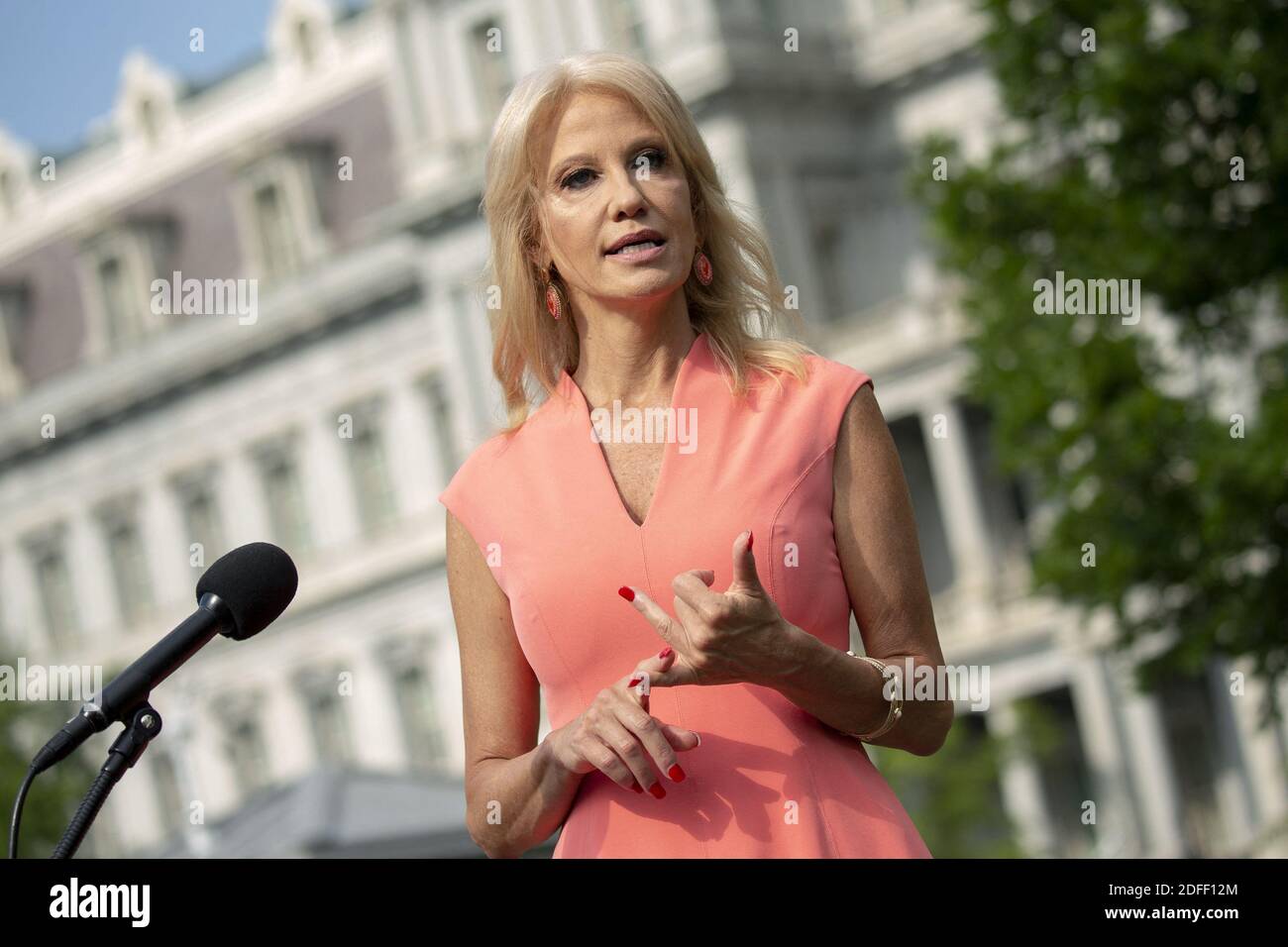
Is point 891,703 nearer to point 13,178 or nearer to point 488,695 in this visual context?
point 488,695

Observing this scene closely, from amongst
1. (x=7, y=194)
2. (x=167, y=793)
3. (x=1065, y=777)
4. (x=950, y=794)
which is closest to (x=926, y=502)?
(x=1065, y=777)

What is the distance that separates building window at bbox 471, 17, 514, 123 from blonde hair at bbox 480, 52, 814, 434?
33828 mm

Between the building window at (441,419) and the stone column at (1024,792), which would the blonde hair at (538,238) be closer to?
the stone column at (1024,792)

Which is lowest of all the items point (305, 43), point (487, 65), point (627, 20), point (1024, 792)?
point (1024, 792)

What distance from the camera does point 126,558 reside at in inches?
1790

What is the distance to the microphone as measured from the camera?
2.74 m

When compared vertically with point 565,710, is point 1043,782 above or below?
above

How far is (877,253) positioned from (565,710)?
1318 inches

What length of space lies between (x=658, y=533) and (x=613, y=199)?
429 millimetres

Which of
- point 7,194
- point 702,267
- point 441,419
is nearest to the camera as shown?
point 702,267

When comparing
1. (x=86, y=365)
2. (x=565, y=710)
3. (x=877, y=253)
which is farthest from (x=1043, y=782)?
(x=565, y=710)

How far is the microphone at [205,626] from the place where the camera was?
274 cm
